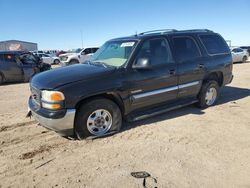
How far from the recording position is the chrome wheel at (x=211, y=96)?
6607mm

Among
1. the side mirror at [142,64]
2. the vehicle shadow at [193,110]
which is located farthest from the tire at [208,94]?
the side mirror at [142,64]

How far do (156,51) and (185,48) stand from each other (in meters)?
0.95

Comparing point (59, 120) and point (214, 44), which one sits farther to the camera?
point (214, 44)

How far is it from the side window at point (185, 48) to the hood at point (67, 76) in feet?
5.83

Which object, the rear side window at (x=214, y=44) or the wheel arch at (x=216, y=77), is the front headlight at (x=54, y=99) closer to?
the wheel arch at (x=216, y=77)

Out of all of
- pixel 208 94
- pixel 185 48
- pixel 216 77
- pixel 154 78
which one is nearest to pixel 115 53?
pixel 154 78

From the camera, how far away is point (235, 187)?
10.3 ft

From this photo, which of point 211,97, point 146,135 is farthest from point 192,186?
point 211,97

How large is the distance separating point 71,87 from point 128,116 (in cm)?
136

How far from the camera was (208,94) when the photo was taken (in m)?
6.61

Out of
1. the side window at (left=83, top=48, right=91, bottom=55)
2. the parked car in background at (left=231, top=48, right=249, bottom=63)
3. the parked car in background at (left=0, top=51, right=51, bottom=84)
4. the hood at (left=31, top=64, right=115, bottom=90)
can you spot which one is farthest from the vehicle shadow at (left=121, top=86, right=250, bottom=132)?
the side window at (left=83, top=48, right=91, bottom=55)

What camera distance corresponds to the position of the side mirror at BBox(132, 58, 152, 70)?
4.77m

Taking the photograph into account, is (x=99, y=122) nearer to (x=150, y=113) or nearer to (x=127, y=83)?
(x=127, y=83)

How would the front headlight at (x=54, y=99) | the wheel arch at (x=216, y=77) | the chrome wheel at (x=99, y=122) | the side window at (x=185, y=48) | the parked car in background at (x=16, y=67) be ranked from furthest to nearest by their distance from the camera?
the parked car in background at (x=16, y=67)
the wheel arch at (x=216, y=77)
the side window at (x=185, y=48)
the chrome wheel at (x=99, y=122)
the front headlight at (x=54, y=99)
